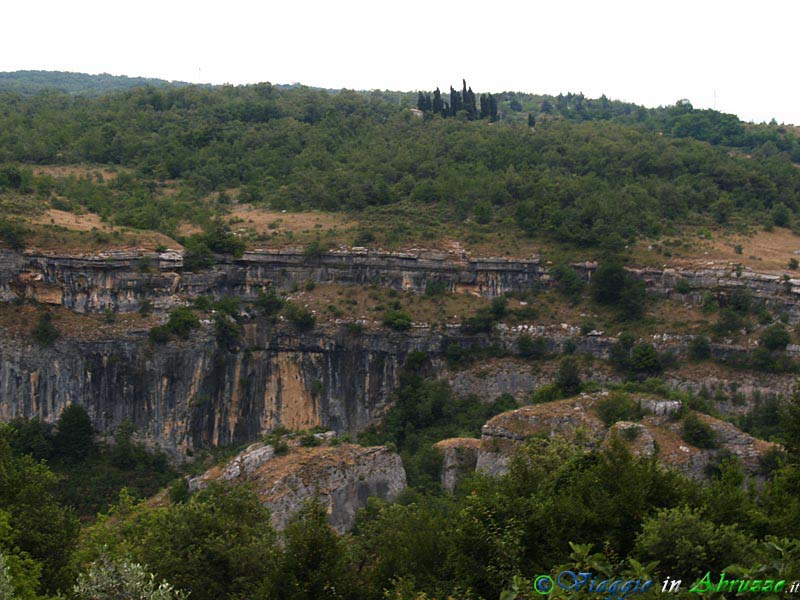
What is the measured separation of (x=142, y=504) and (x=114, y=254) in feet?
70.0

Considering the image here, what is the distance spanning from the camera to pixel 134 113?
81.8 metres

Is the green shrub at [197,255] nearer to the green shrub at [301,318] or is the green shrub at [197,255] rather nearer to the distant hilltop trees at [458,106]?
the green shrub at [301,318]

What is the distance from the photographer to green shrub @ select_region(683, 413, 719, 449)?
127 ft

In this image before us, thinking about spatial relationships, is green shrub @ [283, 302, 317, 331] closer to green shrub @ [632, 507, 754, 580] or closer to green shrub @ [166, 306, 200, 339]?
green shrub @ [166, 306, 200, 339]

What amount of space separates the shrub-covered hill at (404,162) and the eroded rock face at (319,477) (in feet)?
76.7

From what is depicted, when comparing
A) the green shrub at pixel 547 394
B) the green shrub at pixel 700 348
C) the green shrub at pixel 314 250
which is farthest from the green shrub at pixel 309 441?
the green shrub at pixel 700 348

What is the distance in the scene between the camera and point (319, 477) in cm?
3784

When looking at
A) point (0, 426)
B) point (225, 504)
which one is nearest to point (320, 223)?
point (0, 426)

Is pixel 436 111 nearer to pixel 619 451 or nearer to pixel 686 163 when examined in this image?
pixel 686 163

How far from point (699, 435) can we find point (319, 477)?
14000 millimetres

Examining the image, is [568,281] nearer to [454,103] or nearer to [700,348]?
[700,348]

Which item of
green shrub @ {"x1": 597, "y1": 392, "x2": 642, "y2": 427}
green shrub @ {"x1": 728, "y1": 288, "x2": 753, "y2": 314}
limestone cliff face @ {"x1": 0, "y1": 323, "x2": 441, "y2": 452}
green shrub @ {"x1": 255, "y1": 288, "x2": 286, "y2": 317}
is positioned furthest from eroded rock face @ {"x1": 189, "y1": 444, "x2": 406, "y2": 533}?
green shrub @ {"x1": 728, "y1": 288, "x2": 753, "y2": 314}

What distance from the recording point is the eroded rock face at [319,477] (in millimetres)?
36656

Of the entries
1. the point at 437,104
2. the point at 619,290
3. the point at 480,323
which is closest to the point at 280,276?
the point at 480,323
